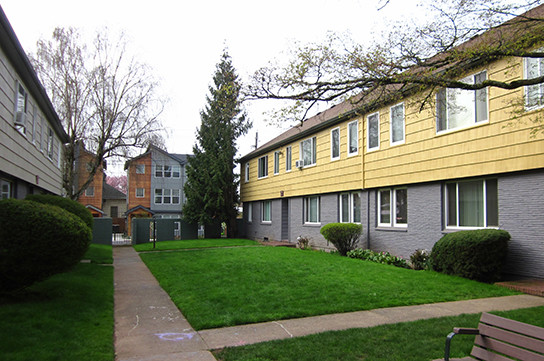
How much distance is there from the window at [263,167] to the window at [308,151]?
5487mm

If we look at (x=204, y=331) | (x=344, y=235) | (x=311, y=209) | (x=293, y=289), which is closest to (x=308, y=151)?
(x=311, y=209)

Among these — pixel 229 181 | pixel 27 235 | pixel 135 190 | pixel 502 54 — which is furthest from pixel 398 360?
pixel 135 190

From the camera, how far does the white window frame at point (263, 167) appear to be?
26.0 metres

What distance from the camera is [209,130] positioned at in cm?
3033

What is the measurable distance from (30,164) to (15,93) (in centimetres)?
276

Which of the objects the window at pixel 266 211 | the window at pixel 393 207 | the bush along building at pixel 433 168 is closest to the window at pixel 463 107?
the bush along building at pixel 433 168

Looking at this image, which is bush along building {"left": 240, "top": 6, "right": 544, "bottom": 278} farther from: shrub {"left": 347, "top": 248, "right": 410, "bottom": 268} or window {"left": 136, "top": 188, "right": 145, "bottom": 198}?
window {"left": 136, "top": 188, "right": 145, "bottom": 198}

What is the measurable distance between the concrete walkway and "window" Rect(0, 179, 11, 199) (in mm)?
4620

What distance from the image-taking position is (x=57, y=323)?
5820 millimetres

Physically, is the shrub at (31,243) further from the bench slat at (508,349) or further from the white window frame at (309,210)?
the white window frame at (309,210)

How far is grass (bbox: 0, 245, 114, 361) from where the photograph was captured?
15.7ft

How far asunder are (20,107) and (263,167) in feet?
53.7

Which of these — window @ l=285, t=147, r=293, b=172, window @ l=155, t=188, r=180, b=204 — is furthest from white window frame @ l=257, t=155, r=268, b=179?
window @ l=155, t=188, r=180, b=204

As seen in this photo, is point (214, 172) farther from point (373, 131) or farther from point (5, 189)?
point (5, 189)
